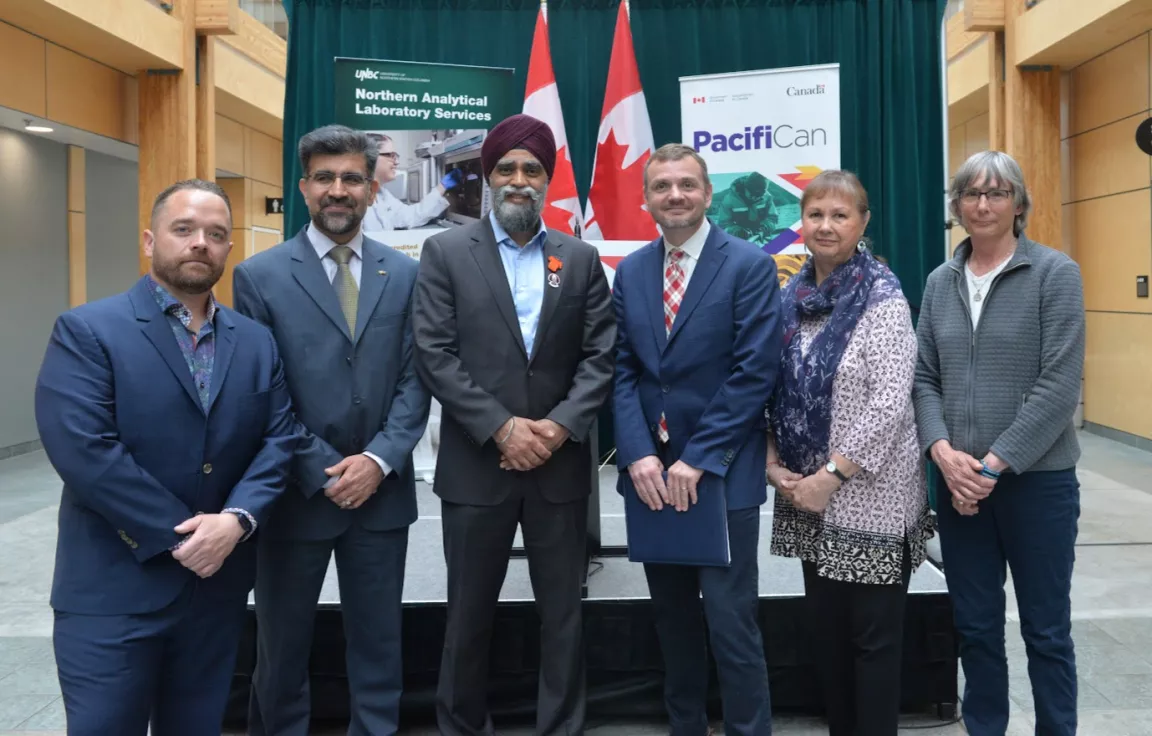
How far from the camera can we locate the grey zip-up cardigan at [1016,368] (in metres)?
2.19

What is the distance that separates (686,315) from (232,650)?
1.27m

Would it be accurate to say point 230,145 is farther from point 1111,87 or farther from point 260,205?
point 1111,87

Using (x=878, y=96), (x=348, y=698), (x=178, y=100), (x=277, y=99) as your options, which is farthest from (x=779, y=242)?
(x=277, y=99)

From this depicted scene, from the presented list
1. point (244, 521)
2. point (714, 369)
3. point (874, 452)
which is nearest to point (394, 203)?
point (714, 369)

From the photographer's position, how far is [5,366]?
7703mm

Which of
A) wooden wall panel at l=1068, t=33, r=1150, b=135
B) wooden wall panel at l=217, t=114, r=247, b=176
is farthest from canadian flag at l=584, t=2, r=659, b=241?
wooden wall panel at l=217, t=114, r=247, b=176

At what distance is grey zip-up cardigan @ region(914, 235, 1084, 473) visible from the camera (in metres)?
2.19

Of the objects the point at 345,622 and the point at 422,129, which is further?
the point at 422,129

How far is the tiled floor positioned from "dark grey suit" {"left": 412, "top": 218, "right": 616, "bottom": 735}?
50 centimetres

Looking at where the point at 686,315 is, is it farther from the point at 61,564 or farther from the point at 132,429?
the point at 61,564

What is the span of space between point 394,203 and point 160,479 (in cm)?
301

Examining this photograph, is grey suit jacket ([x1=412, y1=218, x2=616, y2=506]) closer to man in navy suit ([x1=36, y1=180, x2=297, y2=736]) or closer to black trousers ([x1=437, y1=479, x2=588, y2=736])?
black trousers ([x1=437, y1=479, x2=588, y2=736])

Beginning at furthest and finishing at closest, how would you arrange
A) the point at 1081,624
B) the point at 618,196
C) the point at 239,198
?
1. the point at 239,198
2. the point at 618,196
3. the point at 1081,624

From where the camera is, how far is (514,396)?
2.38m
